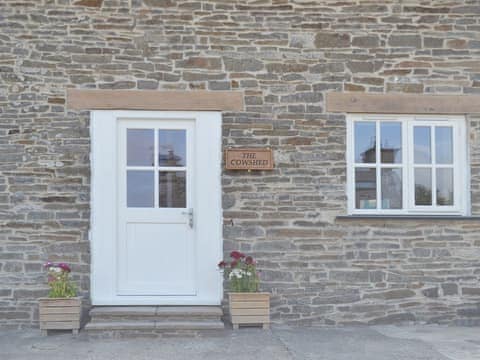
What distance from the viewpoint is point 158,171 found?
7.11m

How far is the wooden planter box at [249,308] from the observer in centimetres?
670

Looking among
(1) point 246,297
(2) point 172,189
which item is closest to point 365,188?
(1) point 246,297

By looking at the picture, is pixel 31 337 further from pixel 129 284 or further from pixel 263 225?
pixel 263 225

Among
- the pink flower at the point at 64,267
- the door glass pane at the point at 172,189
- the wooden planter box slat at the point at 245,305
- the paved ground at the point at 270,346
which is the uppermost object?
the door glass pane at the point at 172,189

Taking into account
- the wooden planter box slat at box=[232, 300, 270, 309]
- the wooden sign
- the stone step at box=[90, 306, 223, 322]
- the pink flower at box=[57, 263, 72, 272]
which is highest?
the wooden sign

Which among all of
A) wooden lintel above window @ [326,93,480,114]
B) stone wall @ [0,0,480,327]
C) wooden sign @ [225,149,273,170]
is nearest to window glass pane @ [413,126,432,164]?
wooden lintel above window @ [326,93,480,114]

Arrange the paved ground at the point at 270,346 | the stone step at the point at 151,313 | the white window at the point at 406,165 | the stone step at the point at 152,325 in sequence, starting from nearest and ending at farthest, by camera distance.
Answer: the paved ground at the point at 270,346 → the stone step at the point at 152,325 → the stone step at the point at 151,313 → the white window at the point at 406,165

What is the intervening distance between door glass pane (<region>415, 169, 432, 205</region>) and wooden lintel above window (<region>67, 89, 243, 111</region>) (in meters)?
2.39

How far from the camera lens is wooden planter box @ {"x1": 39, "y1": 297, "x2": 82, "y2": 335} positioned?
6523mm

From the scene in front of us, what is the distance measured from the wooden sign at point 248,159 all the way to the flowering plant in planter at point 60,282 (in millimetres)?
2104

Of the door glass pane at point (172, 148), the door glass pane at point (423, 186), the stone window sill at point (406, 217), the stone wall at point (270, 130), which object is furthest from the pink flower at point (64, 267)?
the door glass pane at point (423, 186)

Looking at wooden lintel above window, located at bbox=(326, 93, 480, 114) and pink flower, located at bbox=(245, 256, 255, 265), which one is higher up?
wooden lintel above window, located at bbox=(326, 93, 480, 114)

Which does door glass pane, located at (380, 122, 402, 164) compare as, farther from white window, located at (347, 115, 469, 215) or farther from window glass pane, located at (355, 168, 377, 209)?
window glass pane, located at (355, 168, 377, 209)

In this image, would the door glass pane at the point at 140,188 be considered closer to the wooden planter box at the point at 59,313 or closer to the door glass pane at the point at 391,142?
the wooden planter box at the point at 59,313
